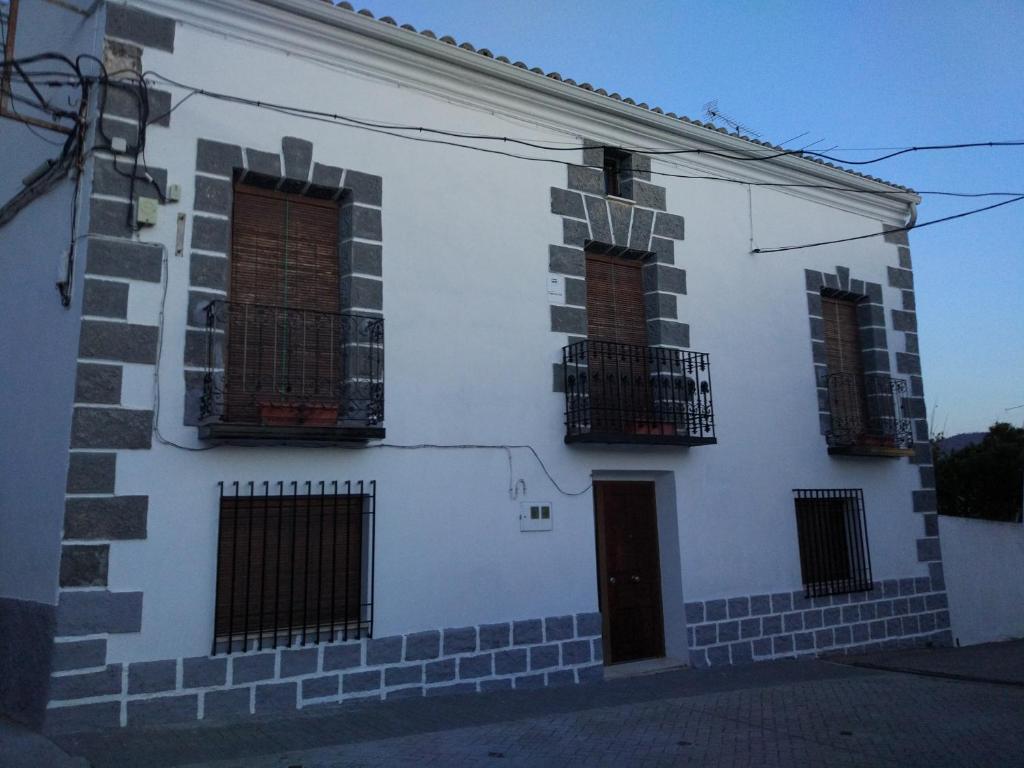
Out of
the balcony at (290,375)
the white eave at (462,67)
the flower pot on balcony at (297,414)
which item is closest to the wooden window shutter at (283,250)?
the balcony at (290,375)

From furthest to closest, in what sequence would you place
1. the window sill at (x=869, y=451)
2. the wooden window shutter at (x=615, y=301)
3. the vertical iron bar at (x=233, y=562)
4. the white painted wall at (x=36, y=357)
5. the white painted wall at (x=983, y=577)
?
the white painted wall at (x=983, y=577)
the window sill at (x=869, y=451)
the wooden window shutter at (x=615, y=301)
the vertical iron bar at (x=233, y=562)
the white painted wall at (x=36, y=357)

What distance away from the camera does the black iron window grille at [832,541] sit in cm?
1005

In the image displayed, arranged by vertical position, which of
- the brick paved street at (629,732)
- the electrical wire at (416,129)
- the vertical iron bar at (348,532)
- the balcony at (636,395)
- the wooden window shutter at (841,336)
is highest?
the electrical wire at (416,129)

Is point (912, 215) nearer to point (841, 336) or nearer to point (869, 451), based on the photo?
point (841, 336)

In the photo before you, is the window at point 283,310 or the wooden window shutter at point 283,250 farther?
the wooden window shutter at point 283,250

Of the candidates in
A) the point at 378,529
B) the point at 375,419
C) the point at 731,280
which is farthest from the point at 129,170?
the point at 731,280

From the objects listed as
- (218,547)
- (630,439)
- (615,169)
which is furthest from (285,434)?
(615,169)

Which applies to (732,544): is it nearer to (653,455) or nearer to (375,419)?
(653,455)

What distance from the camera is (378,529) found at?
7289mm

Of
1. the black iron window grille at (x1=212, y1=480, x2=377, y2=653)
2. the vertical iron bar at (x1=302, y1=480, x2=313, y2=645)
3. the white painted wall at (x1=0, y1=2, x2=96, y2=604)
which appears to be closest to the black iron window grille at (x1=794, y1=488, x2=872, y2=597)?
the black iron window grille at (x1=212, y1=480, x2=377, y2=653)

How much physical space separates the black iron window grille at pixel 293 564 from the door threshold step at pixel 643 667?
2649mm

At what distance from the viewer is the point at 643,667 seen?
878cm

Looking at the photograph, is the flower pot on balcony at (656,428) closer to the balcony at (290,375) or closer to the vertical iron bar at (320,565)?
the balcony at (290,375)

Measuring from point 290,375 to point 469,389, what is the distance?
159 centimetres
